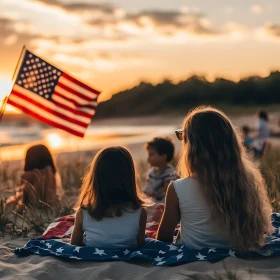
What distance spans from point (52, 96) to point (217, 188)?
12.8ft

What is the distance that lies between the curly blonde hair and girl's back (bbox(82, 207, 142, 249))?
65 cm

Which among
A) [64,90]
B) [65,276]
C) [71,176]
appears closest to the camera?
[65,276]

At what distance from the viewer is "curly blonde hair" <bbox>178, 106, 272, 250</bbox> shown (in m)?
4.74

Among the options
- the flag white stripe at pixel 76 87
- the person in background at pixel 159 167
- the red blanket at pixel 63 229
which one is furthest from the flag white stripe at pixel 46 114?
the red blanket at pixel 63 229

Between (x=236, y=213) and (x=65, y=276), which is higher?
(x=236, y=213)

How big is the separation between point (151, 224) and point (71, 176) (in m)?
4.16

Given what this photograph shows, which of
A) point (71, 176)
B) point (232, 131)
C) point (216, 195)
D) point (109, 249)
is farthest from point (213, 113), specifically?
point (71, 176)

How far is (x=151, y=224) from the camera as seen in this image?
6359 millimetres

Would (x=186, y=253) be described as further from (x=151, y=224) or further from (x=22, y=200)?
(x=22, y=200)

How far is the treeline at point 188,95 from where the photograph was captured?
68.3 meters

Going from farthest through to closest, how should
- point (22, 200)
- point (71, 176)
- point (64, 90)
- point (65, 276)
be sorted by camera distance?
point (71, 176), point (64, 90), point (22, 200), point (65, 276)

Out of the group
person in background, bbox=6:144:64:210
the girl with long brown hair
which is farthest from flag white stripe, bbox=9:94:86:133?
the girl with long brown hair

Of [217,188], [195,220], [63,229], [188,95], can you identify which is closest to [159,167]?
[63,229]

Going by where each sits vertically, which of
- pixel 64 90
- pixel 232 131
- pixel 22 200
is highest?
pixel 64 90
